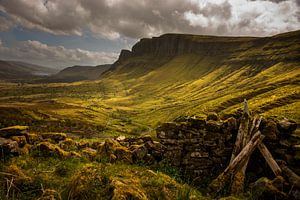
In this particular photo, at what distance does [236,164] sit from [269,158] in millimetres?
1997

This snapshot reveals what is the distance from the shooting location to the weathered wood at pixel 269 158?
44.8 ft

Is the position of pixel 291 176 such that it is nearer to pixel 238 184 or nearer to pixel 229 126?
pixel 238 184

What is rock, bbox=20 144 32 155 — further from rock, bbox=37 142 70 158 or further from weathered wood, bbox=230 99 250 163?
weathered wood, bbox=230 99 250 163

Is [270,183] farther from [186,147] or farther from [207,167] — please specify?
[186,147]

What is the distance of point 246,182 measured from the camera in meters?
14.1

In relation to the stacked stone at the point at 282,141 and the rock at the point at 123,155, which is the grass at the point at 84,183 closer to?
the rock at the point at 123,155

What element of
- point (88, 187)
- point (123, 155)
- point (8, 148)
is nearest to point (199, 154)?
point (123, 155)

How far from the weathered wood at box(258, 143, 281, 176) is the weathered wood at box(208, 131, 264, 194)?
34 cm

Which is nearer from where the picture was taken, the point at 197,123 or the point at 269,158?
the point at 269,158

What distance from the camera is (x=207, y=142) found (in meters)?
16.1

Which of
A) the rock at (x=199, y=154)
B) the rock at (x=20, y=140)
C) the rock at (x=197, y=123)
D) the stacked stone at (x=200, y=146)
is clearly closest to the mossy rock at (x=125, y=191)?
the stacked stone at (x=200, y=146)

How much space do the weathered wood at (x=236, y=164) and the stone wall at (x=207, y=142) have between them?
128cm

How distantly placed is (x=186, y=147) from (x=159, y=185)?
239 inches

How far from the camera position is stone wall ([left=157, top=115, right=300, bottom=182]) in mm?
15750
